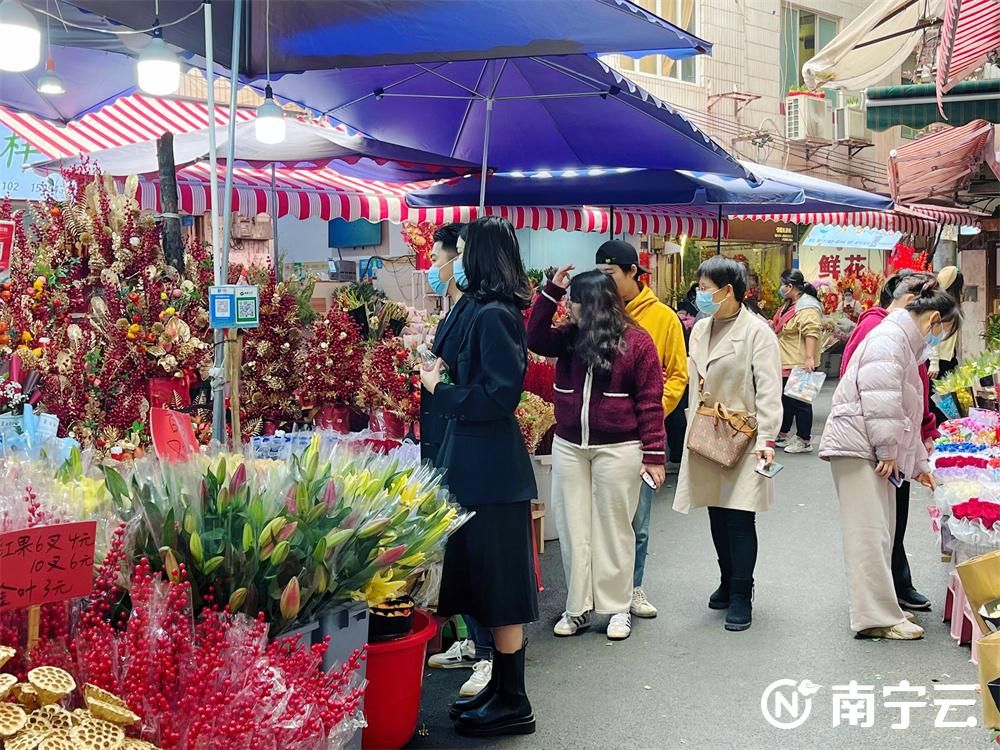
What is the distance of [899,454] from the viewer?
15.8ft

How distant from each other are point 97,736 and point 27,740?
122 mm

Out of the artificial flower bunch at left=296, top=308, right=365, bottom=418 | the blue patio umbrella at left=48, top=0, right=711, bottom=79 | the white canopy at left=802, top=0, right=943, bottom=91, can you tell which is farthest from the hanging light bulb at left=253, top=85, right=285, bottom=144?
the white canopy at left=802, top=0, right=943, bottom=91

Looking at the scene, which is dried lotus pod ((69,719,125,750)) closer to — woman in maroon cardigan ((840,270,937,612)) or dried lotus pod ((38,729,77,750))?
A: dried lotus pod ((38,729,77,750))

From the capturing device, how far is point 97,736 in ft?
6.33

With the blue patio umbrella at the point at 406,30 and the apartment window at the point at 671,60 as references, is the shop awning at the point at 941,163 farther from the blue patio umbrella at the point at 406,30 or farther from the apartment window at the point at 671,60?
the apartment window at the point at 671,60

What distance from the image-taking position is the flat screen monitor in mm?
12469

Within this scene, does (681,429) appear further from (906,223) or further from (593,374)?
(906,223)

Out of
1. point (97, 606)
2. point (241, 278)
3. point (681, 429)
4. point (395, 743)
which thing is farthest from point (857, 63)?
point (97, 606)

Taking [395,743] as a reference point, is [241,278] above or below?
above

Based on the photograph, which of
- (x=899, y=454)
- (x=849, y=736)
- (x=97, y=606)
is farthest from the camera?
(x=899, y=454)

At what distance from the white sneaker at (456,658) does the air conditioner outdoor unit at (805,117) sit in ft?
59.7

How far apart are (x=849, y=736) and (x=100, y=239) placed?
3578mm

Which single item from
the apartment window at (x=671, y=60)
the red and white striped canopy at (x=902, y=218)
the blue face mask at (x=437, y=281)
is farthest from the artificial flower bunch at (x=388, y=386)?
the apartment window at (x=671, y=60)

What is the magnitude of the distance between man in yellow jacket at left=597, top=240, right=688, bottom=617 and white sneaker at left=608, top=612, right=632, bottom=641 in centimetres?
32
